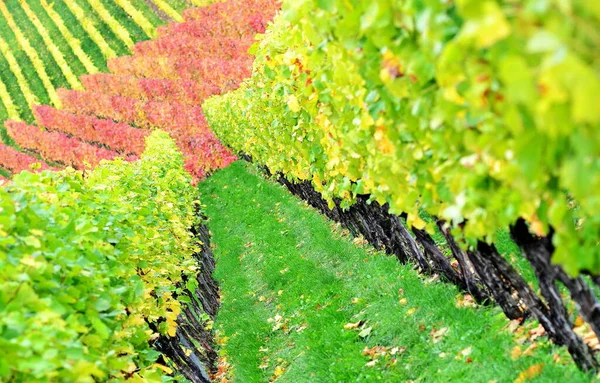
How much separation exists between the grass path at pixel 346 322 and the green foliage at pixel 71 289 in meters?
2.12

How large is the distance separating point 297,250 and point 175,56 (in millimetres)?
43539

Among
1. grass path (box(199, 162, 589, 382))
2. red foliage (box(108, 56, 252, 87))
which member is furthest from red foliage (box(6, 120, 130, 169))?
grass path (box(199, 162, 589, 382))

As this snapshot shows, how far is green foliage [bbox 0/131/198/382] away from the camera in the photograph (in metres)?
4.12

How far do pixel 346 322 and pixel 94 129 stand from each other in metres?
42.7

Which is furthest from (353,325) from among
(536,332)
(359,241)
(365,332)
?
(359,241)

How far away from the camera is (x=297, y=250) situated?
15508mm

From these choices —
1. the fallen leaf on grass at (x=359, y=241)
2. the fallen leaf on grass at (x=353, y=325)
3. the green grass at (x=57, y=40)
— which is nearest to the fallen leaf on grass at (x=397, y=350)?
the fallen leaf on grass at (x=353, y=325)

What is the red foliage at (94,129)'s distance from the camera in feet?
146

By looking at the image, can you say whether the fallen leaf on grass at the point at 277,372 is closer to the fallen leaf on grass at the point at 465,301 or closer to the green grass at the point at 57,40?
the fallen leaf on grass at the point at 465,301

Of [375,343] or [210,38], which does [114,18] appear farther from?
[375,343]

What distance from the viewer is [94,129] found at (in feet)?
161

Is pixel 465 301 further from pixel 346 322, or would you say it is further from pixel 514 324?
pixel 346 322

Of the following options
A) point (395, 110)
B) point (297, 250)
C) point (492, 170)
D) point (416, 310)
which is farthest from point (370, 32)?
point (297, 250)

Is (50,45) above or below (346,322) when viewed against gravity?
above
